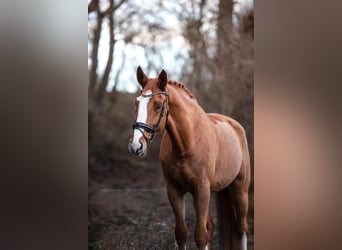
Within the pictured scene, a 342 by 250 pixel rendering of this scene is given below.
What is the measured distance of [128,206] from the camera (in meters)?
2.55

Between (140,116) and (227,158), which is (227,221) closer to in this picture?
(227,158)

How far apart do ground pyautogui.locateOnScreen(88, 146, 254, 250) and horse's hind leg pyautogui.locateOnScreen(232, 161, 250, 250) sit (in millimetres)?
428

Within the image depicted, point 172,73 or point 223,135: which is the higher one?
point 172,73

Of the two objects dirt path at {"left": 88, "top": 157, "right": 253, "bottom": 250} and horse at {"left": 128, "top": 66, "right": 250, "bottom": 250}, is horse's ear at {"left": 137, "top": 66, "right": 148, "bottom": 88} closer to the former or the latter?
horse at {"left": 128, "top": 66, "right": 250, "bottom": 250}

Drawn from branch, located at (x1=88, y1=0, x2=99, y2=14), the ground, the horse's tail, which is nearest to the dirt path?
the ground

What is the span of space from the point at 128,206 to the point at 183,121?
1.93ft

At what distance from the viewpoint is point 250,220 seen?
8.93 feet

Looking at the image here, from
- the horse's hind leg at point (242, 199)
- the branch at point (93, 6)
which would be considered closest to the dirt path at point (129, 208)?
the horse's hind leg at point (242, 199)

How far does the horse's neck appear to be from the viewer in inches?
101

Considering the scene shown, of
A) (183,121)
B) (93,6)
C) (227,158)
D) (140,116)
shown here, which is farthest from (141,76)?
(227,158)

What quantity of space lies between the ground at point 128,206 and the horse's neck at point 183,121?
0.61ft
